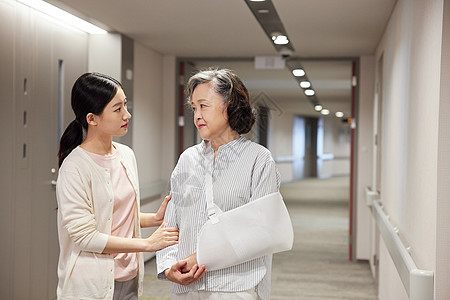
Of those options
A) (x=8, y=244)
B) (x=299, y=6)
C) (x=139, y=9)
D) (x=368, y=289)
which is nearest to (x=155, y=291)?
(x=8, y=244)

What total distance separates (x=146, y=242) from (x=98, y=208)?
205 millimetres

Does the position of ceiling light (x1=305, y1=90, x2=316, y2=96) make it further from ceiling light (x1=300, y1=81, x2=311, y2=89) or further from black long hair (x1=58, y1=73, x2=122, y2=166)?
black long hair (x1=58, y1=73, x2=122, y2=166)

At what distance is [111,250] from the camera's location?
179 centimetres

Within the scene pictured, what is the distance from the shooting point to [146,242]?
5.77 feet

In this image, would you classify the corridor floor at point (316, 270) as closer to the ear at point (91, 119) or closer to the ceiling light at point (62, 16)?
the ceiling light at point (62, 16)

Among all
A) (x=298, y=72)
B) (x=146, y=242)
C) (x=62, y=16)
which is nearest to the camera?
(x=146, y=242)

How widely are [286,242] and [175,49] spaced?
14.4 ft

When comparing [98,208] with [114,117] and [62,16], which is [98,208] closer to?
[114,117]

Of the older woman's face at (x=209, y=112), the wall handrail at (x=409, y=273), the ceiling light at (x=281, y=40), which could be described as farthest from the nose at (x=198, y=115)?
the ceiling light at (x=281, y=40)

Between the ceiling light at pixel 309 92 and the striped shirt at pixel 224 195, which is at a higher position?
the ceiling light at pixel 309 92

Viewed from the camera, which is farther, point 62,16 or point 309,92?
point 309,92

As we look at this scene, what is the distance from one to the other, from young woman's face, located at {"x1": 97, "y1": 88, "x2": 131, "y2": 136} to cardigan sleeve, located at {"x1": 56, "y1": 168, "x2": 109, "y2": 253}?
0.20m

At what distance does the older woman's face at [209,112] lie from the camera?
1.74m

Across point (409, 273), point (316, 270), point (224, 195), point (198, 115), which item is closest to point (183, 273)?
point (224, 195)
